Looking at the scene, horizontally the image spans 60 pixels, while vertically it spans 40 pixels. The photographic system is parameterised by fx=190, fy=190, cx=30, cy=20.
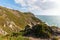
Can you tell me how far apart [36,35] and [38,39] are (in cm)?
748

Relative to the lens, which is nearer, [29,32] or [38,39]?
[38,39]

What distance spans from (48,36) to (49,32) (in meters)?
4.77

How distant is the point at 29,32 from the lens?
90875 mm

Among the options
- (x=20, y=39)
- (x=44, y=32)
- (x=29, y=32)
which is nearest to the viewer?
(x=20, y=39)

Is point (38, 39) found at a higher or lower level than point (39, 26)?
lower

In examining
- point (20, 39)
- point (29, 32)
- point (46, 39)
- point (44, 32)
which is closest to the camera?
point (20, 39)

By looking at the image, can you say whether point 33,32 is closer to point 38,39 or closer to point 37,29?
point 37,29

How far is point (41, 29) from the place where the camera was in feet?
286

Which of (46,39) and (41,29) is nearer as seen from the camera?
(46,39)

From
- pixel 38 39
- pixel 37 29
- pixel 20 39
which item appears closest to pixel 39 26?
pixel 37 29

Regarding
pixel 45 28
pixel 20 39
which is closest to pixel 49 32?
pixel 45 28

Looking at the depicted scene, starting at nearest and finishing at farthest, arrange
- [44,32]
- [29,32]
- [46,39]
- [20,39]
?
[20,39]
[46,39]
[44,32]
[29,32]

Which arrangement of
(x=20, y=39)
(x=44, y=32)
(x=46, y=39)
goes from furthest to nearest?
(x=44, y=32)
(x=46, y=39)
(x=20, y=39)

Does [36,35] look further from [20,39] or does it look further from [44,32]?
[20,39]
